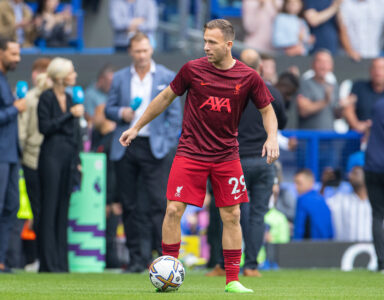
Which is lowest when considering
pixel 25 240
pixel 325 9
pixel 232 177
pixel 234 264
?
pixel 25 240

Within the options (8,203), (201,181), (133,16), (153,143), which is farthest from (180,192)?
(133,16)

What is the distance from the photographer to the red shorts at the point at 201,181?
797cm

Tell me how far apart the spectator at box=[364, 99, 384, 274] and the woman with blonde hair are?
3.50m

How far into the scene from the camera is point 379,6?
17.9 m

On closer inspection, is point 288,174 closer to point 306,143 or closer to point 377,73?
point 306,143

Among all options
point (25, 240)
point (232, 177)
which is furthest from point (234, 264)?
point (25, 240)

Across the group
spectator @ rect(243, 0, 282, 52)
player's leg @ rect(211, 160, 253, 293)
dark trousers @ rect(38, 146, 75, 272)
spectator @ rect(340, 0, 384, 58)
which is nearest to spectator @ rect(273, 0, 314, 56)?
spectator @ rect(243, 0, 282, 52)

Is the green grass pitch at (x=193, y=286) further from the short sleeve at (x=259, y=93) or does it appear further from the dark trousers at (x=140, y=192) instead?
the short sleeve at (x=259, y=93)

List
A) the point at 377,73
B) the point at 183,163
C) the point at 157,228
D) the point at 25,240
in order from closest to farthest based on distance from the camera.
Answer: the point at 183,163 < the point at 157,228 < the point at 25,240 < the point at 377,73

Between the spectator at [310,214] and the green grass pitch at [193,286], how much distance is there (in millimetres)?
2608

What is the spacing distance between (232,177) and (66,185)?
3.87 meters

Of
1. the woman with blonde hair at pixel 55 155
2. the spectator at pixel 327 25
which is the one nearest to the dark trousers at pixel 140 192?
the woman with blonde hair at pixel 55 155

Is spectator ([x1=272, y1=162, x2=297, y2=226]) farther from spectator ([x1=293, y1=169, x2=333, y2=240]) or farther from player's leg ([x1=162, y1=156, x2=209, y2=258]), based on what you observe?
player's leg ([x1=162, y1=156, x2=209, y2=258])

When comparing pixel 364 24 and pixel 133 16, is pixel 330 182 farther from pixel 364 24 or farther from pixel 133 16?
pixel 133 16
